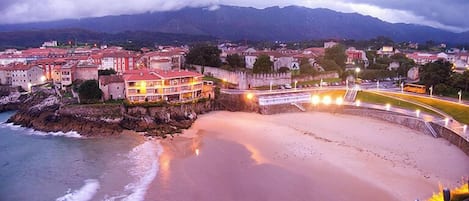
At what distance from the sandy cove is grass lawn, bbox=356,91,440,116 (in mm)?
3904

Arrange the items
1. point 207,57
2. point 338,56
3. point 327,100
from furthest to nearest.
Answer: point 338,56
point 207,57
point 327,100

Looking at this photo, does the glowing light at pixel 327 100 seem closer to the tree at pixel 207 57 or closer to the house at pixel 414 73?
→ the tree at pixel 207 57

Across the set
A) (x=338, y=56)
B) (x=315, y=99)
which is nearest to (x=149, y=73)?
(x=315, y=99)

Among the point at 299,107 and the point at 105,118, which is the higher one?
the point at 299,107

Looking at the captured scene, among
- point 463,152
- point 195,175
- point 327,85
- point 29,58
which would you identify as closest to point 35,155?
point 195,175

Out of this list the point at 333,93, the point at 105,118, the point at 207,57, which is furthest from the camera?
the point at 207,57

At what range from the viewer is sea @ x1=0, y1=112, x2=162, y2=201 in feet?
63.1

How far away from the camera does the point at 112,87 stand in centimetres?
3750

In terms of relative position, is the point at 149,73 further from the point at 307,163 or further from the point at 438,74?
the point at 438,74

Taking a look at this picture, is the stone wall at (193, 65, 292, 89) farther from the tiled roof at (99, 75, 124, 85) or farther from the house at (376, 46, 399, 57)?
the house at (376, 46, 399, 57)

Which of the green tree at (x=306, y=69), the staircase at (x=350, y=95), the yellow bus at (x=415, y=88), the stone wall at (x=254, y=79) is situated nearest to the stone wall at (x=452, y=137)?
the staircase at (x=350, y=95)

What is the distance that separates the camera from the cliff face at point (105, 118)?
32375 millimetres

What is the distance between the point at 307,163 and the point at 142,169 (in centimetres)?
965

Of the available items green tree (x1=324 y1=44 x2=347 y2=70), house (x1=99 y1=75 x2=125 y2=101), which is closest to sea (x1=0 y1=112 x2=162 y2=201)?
house (x1=99 y1=75 x2=125 y2=101)
